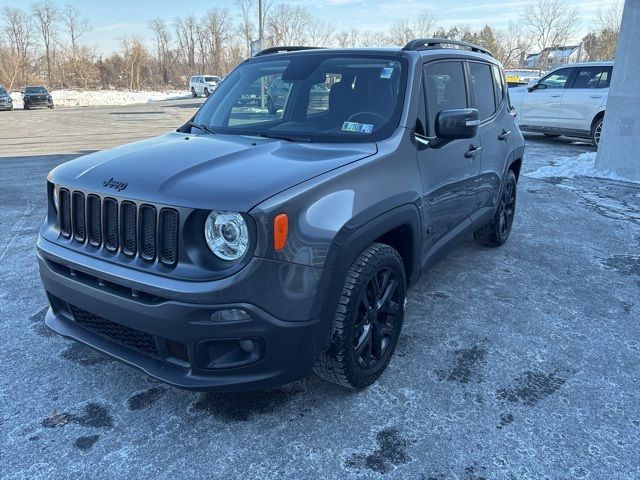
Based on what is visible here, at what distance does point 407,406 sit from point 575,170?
8087mm

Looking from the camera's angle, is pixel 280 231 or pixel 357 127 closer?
pixel 280 231

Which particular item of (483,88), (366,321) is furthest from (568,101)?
(366,321)

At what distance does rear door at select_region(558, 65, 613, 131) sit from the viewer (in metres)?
11.2

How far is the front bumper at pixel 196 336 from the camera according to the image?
7.09 feet

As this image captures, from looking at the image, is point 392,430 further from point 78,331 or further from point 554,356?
point 78,331

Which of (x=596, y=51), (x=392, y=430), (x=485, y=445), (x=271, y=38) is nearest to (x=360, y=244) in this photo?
(x=392, y=430)

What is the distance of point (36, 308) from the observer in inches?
150

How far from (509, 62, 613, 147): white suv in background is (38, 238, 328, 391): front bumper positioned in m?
10.8

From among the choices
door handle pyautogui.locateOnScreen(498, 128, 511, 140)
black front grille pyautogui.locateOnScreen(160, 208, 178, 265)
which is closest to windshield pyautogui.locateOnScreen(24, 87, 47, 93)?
door handle pyautogui.locateOnScreen(498, 128, 511, 140)

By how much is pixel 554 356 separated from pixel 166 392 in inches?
92.9

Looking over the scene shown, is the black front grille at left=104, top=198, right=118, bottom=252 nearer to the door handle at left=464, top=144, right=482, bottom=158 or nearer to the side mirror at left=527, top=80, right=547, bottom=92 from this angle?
the door handle at left=464, top=144, right=482, bottom=158

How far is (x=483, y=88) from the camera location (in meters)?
4.44

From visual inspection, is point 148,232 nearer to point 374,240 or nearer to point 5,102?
point 374,240

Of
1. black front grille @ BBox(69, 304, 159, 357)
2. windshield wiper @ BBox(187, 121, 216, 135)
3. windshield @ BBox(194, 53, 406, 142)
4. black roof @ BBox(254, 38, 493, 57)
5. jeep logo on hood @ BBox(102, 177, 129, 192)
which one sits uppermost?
black roof @ BBox(254, 38, 493, 57)
